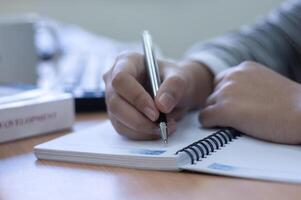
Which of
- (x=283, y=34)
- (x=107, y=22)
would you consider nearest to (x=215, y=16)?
(x=107, y=22)

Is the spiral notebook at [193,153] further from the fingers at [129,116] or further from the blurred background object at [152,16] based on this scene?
the blurred background object at [152,16]

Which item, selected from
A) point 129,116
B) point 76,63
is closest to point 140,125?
point 129,116

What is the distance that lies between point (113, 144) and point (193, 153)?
0.11 m

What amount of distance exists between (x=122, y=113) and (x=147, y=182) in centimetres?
16

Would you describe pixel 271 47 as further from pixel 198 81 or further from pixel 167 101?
pixel 167 101

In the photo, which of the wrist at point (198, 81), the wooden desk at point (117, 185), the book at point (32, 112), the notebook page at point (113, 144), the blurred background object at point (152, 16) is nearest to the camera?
the wooden desk at point (117, 185)

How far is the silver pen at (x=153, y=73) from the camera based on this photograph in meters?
0.61

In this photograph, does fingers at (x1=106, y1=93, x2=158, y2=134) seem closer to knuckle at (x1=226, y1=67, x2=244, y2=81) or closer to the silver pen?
the silver pen

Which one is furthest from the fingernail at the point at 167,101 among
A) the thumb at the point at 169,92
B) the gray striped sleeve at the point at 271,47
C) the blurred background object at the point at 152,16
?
the blurred background object at the point at 152,16

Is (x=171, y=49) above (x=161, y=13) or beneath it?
beneath

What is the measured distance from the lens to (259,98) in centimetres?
65

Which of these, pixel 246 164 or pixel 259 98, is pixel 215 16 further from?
pixel 246 164

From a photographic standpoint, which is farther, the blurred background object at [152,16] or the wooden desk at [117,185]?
the blurred background object at [152,16]

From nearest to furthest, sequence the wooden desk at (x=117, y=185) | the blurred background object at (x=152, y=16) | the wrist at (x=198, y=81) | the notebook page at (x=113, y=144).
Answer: the wooden desk at (x=117, y=185) → the notebook page at (x=113, y=144) → the wrist at (x=198, y=81) → the blurred background object at (x=152, y=16)
